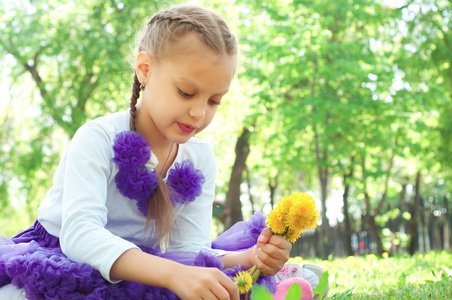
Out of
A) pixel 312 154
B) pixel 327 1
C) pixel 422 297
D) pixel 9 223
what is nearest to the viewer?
pixel 422 297

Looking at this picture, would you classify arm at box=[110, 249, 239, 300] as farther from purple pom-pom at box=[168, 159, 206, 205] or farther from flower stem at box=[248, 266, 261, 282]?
purple pom-pom at box=[168, 159, 206, 205]

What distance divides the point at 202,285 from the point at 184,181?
830mm

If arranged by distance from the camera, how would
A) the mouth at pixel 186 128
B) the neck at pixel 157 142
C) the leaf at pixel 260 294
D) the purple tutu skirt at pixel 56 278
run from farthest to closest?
the neck at pixel 157 142 → the mouth at pixel 186 128 → the purple tutu skirt at pixel 56 278 → the leaf at pixel 260 294

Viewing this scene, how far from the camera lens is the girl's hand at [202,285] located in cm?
150

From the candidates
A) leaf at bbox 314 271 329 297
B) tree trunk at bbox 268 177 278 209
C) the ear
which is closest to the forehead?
the ear

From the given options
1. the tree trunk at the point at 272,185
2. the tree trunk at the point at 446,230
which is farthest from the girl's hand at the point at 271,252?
the tree trunk at the point at 272,185

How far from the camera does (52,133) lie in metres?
13.0

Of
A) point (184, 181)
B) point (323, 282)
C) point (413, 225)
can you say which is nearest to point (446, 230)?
point (413, 225)

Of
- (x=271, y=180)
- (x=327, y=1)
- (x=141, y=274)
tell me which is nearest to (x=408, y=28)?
Result: (x=327, y=1)

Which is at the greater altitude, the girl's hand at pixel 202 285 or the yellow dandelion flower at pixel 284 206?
the yellow dandelion flower at pixel 284 206

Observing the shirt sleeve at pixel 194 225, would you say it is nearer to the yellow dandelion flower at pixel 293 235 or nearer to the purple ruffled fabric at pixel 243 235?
the purple ruffled fabric at pixel 243 235

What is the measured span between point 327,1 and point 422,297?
7.90 meters

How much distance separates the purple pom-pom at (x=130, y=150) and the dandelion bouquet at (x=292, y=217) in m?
0.70

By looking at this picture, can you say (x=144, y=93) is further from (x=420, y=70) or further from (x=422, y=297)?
(x=420, y=70)
